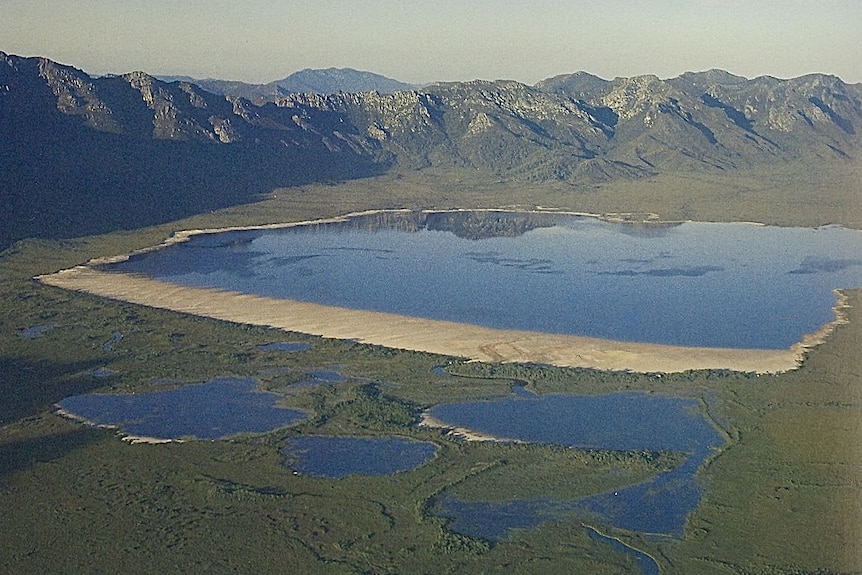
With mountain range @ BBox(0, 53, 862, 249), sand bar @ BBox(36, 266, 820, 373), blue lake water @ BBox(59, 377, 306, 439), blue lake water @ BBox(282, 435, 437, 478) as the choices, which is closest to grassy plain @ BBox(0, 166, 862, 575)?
blue lake water @ BBox(282, 435, 437, 478)

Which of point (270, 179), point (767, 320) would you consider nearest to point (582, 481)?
point (767, 320)

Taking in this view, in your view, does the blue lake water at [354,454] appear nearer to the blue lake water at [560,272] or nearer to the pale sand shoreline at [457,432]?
the pale sand shoreline at [457,432]

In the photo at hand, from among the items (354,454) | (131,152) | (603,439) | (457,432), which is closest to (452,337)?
(457,432)

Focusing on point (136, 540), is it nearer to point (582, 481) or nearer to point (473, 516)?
point (473, 516)

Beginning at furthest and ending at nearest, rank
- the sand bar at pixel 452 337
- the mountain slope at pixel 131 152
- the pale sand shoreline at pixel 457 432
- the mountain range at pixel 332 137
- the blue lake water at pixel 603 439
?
1. the mountain range at pixel 332 137
2. the mountain slope at pixel 131 152
3. the sand bar at pixel 452 337
4. the pale sand shoreline at pixel 457 432
5. the blue lake water at pixel 603 439

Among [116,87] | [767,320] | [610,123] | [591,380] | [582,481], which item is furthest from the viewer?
[610,123]

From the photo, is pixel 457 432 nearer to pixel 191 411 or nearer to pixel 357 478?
pixel 357 478

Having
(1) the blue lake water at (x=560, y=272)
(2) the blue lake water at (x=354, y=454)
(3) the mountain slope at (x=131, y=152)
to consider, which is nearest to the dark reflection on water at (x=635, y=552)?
(2) the blue lake water at (x=354, y=454)
